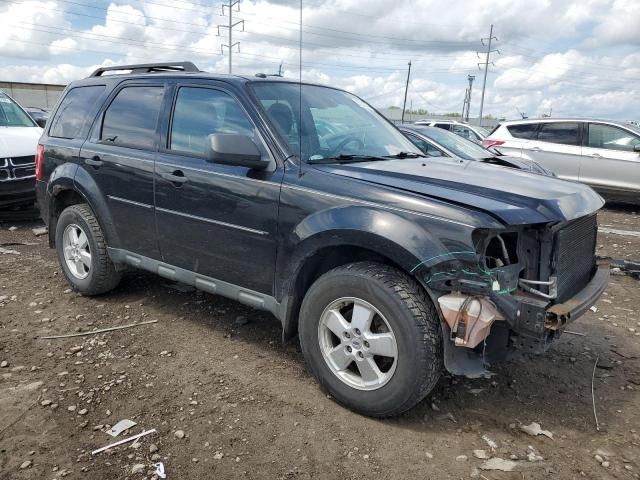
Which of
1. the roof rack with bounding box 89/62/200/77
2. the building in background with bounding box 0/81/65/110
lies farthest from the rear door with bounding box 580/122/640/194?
the building in background with bounding box 0/81/65/110

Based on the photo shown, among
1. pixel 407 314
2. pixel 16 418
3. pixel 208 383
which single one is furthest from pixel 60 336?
pixel 407 314

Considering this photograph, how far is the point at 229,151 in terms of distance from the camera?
3.13 m

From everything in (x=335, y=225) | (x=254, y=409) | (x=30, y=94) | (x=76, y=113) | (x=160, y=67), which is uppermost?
(x=30, y=94)

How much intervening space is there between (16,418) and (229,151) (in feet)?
6.32

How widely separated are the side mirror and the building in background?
38.9 meters

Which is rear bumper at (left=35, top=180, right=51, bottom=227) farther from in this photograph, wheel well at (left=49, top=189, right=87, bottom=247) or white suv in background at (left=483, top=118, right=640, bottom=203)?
white suv in background at (left=483, top=118, right=640, bottom=203)

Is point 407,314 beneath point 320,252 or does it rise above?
beneath

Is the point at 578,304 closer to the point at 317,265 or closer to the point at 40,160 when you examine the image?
the point at 317,265

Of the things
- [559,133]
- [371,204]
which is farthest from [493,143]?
[371,204]

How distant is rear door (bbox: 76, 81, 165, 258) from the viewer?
4.03 m

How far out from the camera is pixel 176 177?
12.3ft

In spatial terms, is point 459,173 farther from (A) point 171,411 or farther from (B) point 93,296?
(B) point 93,296

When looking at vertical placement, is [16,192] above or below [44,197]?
below

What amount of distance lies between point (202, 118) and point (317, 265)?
1.40 metres
